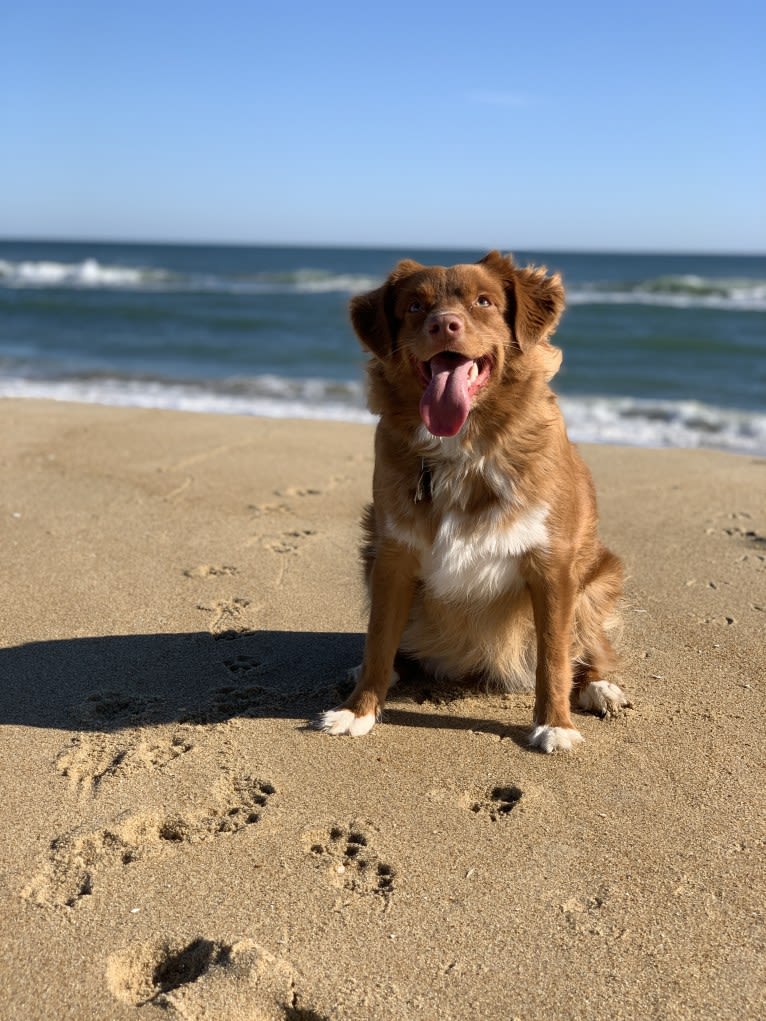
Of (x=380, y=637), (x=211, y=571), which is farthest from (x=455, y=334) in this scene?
(x=211, y=571)

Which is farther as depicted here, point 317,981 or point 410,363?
point 410,363

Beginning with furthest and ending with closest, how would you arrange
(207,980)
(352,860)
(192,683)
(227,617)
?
(227,617) → (192,683) → (352,860) → (207,980)

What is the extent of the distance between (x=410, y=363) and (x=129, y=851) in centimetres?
179

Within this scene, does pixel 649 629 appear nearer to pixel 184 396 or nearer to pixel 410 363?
pixel 410 363

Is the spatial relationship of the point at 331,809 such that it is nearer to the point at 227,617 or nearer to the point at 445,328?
the point at 445,328

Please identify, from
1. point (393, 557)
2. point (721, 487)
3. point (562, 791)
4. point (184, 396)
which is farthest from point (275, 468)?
point (184, 396)

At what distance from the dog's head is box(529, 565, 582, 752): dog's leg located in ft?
2.16

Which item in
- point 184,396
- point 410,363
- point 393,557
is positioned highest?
point 410,363

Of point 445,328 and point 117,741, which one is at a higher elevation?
point 445,328

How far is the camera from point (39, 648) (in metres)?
4.36

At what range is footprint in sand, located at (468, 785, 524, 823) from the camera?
125 inches

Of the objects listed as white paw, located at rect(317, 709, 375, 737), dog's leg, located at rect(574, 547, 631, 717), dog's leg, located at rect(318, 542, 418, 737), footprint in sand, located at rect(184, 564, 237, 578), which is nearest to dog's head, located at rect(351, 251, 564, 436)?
dog's leg, located at rect(318, 542, 418, 737)

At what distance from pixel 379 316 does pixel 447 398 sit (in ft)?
1.49

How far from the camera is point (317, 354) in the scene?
62.8 feet
